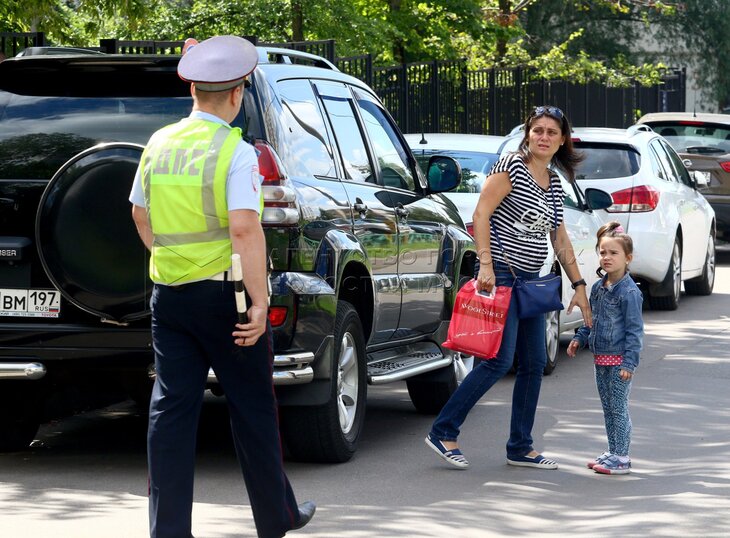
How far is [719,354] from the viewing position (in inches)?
460

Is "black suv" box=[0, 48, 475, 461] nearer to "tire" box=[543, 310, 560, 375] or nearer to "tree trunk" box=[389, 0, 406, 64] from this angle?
"tire" box=[543, 310, 560, 375]

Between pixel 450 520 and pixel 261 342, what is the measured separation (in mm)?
1483

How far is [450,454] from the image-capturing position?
7273 mm

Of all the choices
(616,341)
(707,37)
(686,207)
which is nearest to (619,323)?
(616,341)

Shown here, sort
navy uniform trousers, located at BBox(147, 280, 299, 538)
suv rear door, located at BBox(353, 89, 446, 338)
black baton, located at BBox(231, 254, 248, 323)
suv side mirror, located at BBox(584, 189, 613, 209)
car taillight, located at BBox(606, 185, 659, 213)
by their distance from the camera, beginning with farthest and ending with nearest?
car taillight, located at BBox(606, 185, 659, 213) < suv side mirror, located at BBox(584, 189, 613, 209) < suv rear door, located at BBox(353, 89, 446, 338) < navy uniform trousers, located at BBox(147, 280, 299, 538) < black baton, located at BBox(231, 254, 248, 323)

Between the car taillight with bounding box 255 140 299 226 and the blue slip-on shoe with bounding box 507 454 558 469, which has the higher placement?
the car taillight with bounding box 255 140 299 226

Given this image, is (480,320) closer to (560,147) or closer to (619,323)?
(619,323)

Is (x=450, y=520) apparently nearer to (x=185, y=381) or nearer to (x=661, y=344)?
(x=185, y=381)

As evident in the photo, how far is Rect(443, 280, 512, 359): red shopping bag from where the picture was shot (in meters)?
7.17

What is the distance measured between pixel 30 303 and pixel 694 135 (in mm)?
14375

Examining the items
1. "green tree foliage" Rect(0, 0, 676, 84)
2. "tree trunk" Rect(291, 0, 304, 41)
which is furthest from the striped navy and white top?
"tree trunk" Rect(291, 0, 304, 41)

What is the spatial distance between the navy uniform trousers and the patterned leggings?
249 cm

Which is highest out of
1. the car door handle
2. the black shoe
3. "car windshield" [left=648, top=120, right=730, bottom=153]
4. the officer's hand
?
the car door handle

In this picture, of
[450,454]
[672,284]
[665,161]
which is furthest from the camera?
[665,161]
